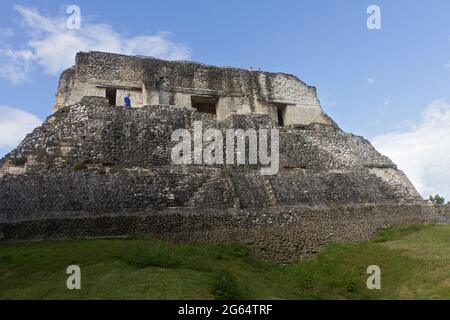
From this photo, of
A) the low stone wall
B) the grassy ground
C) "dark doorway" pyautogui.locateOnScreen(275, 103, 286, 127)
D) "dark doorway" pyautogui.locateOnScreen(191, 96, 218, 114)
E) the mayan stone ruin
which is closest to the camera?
the grassy ground

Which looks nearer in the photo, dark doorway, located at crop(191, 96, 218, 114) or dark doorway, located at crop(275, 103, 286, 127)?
dark doorway, located at crop(191, 96, 218, 114)

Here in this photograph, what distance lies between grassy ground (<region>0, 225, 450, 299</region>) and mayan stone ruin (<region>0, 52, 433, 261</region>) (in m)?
0.87

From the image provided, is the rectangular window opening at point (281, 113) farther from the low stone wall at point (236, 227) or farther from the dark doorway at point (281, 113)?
the low stone wall at point (236, 227)

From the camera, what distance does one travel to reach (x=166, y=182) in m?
14.4

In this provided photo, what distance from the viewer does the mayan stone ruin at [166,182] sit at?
511 inches

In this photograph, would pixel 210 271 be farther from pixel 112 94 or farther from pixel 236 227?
pixel 112 94

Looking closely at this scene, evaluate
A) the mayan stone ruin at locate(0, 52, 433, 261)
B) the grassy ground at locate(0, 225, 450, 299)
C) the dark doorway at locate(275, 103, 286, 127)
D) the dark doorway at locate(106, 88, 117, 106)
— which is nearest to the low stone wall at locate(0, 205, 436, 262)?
the mayan stone ruin at locate(0, 52, 433, 261)

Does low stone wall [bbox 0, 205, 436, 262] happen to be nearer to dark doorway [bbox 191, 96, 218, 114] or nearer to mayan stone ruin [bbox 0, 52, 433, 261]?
mayan stone ruin [bbox 0, 52, 433, 261]

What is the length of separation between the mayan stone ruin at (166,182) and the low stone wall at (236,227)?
3 centimetres

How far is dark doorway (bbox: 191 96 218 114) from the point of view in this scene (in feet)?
74.2

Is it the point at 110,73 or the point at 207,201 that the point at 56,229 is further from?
the point at 110,73

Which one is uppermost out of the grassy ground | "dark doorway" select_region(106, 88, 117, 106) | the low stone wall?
"dark doorway" select_region(106, 88, 117, 106)

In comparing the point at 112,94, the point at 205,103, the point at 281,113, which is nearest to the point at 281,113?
the point at 281,113
